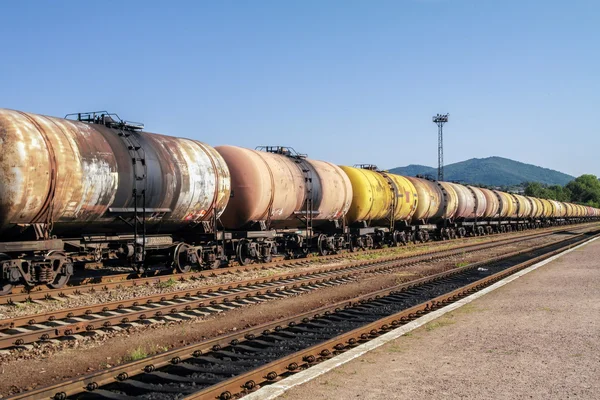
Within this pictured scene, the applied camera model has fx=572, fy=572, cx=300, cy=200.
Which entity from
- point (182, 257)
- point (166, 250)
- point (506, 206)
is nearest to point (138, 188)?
point (166, 250)

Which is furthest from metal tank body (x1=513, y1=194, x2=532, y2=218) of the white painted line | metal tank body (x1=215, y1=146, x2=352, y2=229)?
the white painted line

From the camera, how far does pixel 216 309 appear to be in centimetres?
1161

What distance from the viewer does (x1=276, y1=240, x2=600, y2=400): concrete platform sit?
6.09m

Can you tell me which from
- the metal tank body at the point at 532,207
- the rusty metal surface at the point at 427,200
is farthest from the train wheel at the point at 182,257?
the metal tank body at the point at 532,207

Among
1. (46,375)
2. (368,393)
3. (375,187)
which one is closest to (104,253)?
(46,375)

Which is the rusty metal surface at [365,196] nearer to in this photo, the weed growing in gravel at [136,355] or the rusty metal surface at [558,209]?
the weed growing in gravel at [136,355]

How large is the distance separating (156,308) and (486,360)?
6.54 m

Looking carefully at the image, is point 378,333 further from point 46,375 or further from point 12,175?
point 12,175

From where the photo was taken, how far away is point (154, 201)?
1517 centimetres

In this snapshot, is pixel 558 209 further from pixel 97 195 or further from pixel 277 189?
pixel 97 195

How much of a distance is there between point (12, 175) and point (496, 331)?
9.55 m

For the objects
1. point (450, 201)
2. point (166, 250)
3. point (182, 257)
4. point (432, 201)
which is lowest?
point (182, 257)

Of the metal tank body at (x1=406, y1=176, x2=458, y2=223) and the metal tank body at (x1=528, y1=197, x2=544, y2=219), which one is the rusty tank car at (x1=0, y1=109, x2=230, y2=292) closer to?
the metal tank body at (x1=406, y1=176, x2=458, y2=223)

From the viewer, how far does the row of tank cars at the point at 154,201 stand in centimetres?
1191
